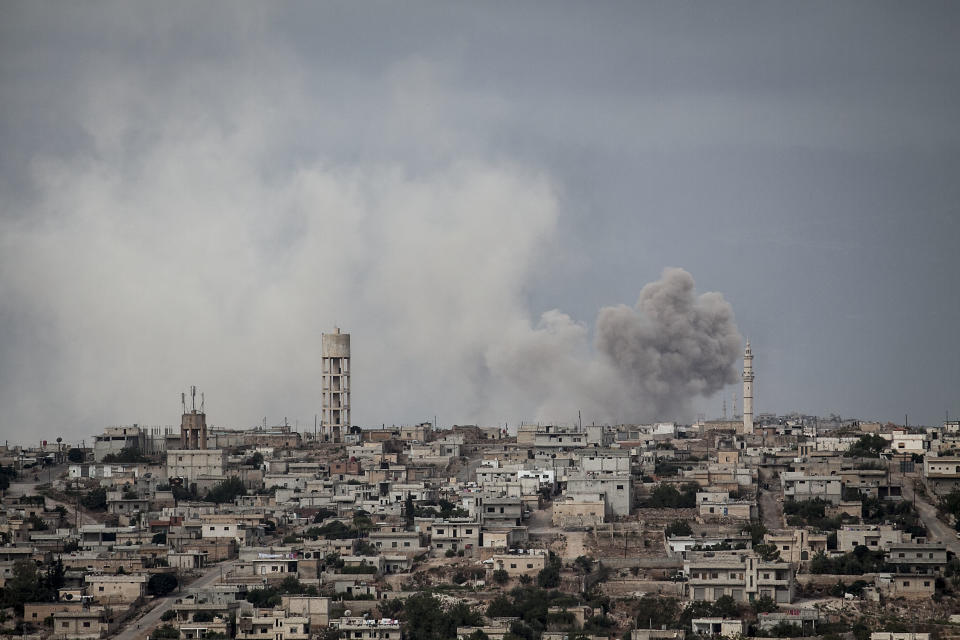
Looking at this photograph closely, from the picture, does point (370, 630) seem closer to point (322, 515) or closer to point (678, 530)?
point (678, 530)

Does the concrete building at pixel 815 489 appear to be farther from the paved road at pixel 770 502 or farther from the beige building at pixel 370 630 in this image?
the beige building at pixel 370 630

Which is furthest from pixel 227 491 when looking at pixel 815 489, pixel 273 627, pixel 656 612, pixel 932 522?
pixel 932 522

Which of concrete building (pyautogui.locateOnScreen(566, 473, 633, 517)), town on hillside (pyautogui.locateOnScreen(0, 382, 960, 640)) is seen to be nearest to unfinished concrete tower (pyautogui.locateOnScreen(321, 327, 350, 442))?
town on hillside (pyautogui.locateOnScreen(0, 382, 960, 640))

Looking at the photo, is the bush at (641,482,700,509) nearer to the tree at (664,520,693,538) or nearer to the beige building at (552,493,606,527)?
the beige building at (552,493,606,527)

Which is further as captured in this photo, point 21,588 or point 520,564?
point 520,564

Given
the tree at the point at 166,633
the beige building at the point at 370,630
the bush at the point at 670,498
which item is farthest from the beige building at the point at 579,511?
the tree at the point at 166,633
